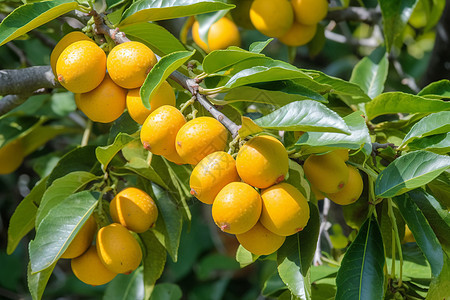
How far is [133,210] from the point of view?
39.1 inches

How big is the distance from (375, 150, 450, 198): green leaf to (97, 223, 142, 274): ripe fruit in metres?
0.45

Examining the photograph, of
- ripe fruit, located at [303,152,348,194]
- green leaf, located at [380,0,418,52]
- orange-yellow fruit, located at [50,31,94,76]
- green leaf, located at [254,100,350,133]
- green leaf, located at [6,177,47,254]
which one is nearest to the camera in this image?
green leaf, located at [254,100,350,133]

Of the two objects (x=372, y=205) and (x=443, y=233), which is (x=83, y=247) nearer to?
(x=372, y=205)

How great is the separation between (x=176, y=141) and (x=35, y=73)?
20.6 inches

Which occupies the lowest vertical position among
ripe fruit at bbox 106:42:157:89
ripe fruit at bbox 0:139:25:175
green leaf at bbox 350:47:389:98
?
ripe fruit at bbox 0:139:25:175

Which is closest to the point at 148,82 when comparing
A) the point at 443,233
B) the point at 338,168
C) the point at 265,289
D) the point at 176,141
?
the point at 176,141

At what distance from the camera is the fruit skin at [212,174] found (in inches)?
30.7

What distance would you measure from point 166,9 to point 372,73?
2.30ft

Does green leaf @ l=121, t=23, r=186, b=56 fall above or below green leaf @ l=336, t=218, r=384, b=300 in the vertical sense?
above

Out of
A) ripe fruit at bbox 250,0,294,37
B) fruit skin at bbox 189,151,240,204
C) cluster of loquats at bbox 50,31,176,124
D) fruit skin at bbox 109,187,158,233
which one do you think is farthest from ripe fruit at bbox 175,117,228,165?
ripe fruit at bbox 250,0,294,37

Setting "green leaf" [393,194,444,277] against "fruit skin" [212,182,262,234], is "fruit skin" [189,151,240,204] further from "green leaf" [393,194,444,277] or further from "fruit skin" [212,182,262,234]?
"green leaf" [393,194,444,277]

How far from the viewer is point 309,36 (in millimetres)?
1594

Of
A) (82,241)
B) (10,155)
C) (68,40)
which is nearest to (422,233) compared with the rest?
(82,241)

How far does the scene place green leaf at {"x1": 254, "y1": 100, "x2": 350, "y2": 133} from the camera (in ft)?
2.40
